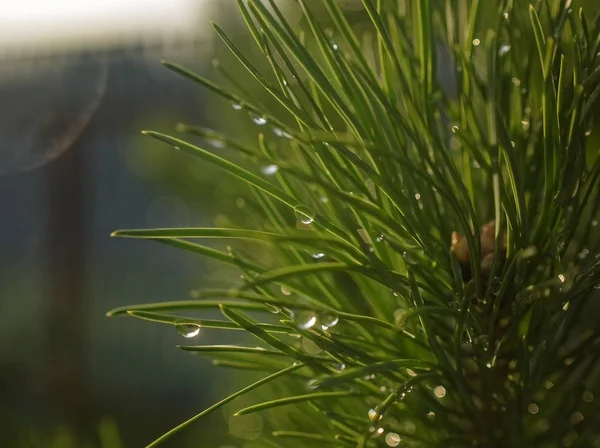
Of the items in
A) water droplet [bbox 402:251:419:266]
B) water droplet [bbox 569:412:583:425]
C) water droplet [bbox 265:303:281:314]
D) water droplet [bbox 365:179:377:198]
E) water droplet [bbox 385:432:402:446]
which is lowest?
water droplet [bbox 569:412:583:425]

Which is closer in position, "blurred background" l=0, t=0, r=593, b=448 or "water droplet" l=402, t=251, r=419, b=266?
"water droplet" l=402, t=251, r=419, b=266

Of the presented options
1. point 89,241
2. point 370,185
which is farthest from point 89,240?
point 370,185

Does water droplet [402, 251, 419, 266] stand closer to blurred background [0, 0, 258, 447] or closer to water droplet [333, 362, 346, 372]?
water droplet [333, 362, 346, 372]

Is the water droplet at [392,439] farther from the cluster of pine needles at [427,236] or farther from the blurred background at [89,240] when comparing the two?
the blurred background at [89,240]

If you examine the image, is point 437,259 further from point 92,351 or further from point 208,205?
point 92,351

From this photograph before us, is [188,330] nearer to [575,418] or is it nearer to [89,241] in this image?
[575,418]

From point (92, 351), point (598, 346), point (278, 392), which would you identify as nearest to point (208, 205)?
point (278, 392)

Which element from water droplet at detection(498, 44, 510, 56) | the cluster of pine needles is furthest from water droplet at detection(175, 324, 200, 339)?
water droplet at detection(498, 44, 510, 56)
